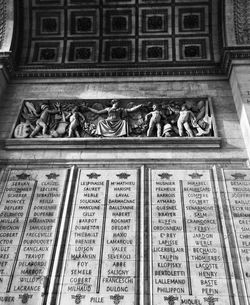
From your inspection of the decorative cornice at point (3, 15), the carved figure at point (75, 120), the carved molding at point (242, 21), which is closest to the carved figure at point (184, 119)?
the carved figure at point (75, 120)

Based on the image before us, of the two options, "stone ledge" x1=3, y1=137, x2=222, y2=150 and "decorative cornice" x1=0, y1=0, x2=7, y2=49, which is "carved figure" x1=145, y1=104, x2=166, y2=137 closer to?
"stone ledge" x1=3, y1=137, x2=222, y2=150

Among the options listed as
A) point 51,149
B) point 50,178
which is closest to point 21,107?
point 51,149

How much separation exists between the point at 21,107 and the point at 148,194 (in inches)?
215

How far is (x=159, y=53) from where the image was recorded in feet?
52.1

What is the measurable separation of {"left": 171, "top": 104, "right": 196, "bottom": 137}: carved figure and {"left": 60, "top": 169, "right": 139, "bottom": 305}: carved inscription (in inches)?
88.6

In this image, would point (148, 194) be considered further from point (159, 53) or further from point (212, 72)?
point (159, 53)

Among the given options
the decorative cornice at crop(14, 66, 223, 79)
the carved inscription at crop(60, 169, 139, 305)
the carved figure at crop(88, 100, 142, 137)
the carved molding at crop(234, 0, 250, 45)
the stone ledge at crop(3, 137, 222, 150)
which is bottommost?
the carved inscription at crop(60, 169, 139, 305)

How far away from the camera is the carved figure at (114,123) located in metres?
12.8

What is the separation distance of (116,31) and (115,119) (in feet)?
15.4

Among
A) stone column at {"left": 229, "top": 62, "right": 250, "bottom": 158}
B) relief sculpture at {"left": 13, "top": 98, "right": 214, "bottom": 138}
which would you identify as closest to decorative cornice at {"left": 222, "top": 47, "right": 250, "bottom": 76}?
stone column at {"left": 229, "top": 62, "right": 250, "bottom": 158}

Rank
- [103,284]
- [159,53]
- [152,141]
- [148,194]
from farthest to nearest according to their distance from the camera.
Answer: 1. [159,53]
2. [152,141]
3. [148,194]
4. [103,284]

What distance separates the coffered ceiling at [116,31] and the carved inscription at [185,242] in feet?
20.5

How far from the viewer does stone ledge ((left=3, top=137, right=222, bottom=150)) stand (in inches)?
482

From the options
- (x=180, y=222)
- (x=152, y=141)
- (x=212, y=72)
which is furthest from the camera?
(x=212, y=72)
